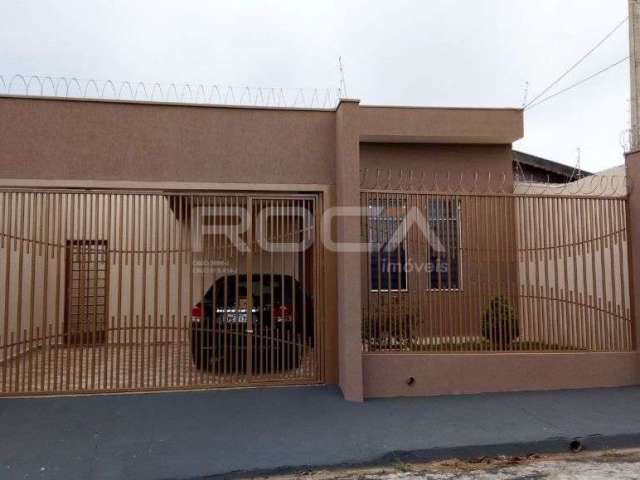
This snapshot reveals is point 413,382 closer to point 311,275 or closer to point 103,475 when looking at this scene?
point 311,275

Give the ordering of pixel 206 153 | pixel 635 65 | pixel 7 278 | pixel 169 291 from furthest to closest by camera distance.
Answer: pixel 635 65, pixel 206 153, pixel 169 291, pixel 7 278

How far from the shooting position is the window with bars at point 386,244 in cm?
638

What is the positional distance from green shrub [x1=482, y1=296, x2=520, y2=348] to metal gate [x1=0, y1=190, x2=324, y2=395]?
6.86ft

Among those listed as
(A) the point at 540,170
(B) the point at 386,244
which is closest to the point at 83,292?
(B) the point at 386,244

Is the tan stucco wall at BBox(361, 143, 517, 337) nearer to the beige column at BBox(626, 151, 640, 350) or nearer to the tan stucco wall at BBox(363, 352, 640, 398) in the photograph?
the tan stucco wall at BBox(363, 352, 640, 398)

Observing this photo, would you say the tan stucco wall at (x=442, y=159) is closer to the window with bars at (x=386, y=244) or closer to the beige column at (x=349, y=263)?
the window with bars at (x=386, y=244)

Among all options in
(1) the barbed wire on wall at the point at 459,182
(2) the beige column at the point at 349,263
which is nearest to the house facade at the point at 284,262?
(2) the beige column at the point at 349,263

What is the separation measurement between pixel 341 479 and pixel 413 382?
2.28m

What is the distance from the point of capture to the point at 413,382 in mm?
6184

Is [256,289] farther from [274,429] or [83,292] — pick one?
[83,292]

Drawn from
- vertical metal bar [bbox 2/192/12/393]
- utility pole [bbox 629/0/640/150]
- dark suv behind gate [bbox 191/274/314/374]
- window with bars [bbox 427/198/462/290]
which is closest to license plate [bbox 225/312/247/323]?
dark suv behind gate [bbox 191/274/314/374]

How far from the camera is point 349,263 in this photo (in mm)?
6059

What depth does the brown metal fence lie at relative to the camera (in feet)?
20.7

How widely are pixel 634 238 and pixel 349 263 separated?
3.87m
